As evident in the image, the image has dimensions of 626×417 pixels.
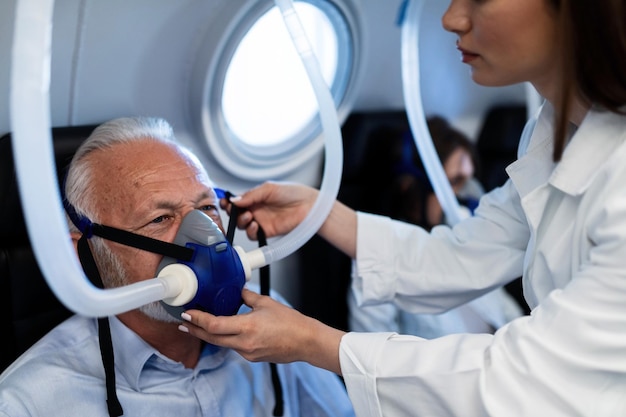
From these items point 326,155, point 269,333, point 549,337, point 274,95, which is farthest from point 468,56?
point 274,95

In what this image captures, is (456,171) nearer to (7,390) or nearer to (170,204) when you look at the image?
(170,204)

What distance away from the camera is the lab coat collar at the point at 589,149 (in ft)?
4.04

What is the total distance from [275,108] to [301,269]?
0.56 meters

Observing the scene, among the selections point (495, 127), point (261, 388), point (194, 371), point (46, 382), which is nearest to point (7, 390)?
point (46, 382)

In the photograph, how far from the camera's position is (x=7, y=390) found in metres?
1.31

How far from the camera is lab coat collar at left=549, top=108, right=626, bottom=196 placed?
1.23 metres

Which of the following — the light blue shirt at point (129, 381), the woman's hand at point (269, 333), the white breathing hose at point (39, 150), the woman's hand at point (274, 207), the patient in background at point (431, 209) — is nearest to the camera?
the white breathing hose at point (39, 150)

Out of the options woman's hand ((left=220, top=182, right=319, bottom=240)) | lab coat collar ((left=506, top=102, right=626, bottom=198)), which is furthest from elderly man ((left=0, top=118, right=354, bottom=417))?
lab coat collar ((left=506, top=102, right=626, bottom=198))

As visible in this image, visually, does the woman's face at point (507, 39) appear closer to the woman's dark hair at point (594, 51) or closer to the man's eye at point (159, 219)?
the woman's dark hair at point (594, 51)

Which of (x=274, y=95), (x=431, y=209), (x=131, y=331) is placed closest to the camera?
(x=131, y=331)

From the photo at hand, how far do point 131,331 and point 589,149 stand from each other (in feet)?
3.32

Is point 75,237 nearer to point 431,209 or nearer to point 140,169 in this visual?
point 140,169

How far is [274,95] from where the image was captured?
7.43 feet

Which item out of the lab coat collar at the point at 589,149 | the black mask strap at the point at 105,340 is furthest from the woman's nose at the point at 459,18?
the black mask strap at the point at 105,340
